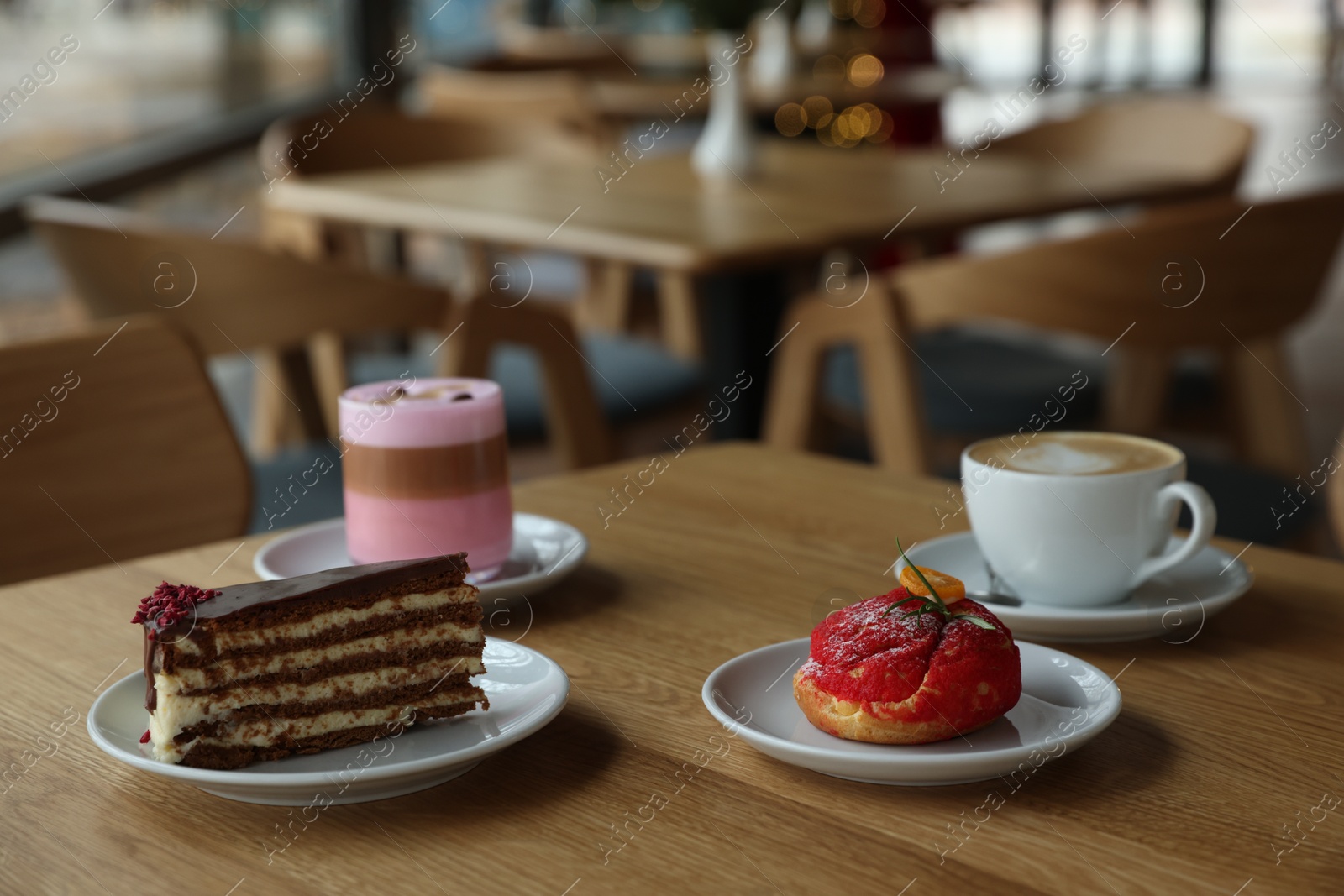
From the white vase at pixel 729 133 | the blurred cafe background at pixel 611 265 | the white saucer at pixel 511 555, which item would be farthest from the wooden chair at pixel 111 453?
the white vase at pixel 729 133

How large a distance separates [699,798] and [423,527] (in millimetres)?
331

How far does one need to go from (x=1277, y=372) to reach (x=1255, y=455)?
0.49 ft

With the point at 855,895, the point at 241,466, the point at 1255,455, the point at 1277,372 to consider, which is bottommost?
the point at 1255,455

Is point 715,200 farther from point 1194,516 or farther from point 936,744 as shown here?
point 936,744

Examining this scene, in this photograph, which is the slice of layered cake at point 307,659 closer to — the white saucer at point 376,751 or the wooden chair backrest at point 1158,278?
the white saucer at point 376,751

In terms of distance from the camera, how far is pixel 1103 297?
6.36 ft

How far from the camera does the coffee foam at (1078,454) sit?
0.87 m

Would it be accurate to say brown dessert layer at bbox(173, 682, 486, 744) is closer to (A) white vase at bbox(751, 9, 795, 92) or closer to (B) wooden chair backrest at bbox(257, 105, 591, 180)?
(B) wooden chair backrest at bbox(257, 105, 591, 180)

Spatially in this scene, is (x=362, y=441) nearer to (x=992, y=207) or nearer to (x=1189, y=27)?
(x=992, y=207)

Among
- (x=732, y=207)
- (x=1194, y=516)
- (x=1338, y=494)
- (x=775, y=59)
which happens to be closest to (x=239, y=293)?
(x=732, y=207)

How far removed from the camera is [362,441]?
92 centimetres

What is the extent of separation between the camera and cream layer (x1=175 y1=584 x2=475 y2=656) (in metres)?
0.66

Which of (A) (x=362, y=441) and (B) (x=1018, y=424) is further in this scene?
(B) (x=1018, y=424)

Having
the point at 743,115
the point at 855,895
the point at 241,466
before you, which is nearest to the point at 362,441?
the point at 855,895
